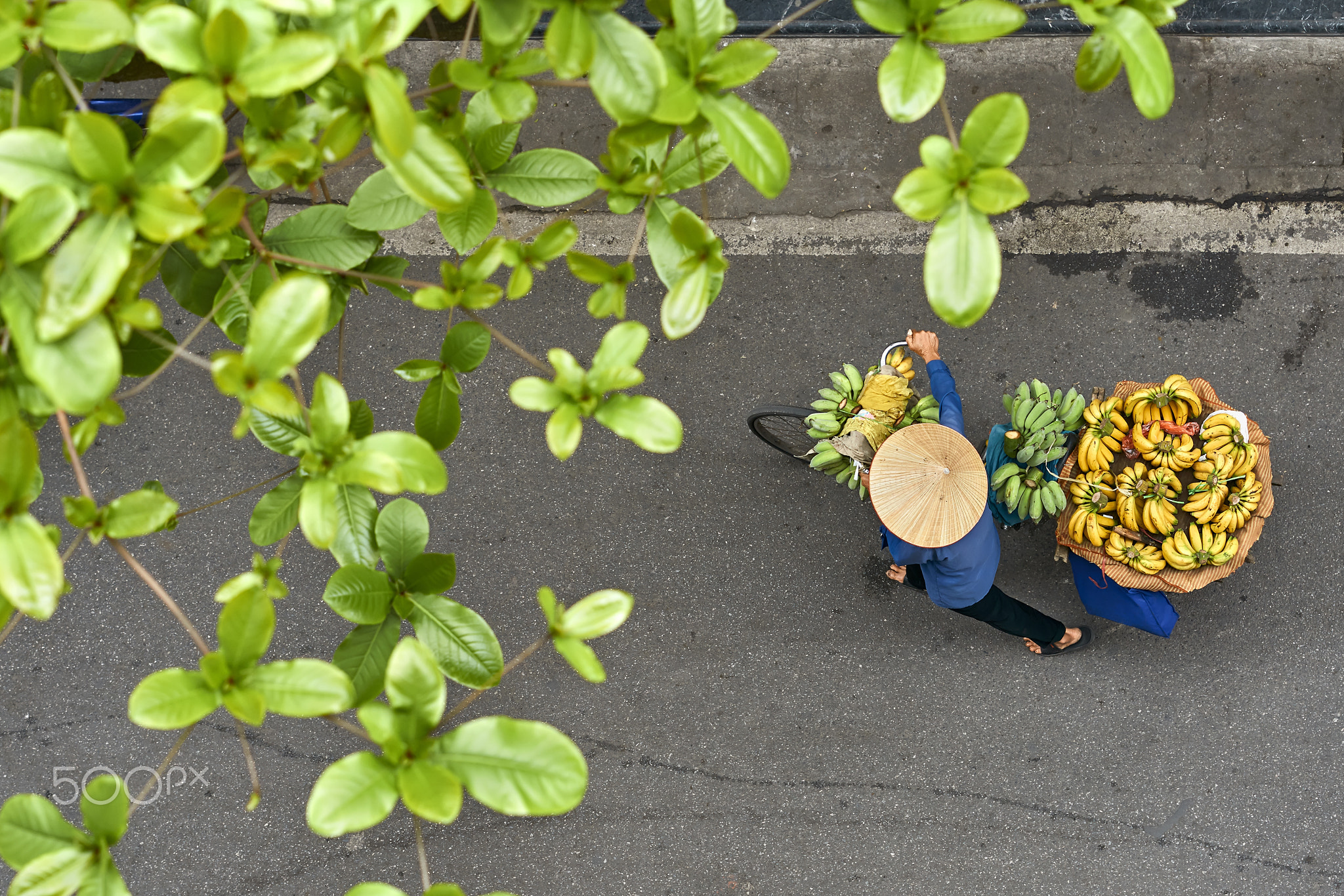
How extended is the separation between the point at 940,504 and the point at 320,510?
6.71ft

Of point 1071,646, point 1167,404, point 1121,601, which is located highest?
point 1167,404

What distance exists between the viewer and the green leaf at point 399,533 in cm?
179

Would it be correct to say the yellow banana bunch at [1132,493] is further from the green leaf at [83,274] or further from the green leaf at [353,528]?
the green leaf at [83,274]

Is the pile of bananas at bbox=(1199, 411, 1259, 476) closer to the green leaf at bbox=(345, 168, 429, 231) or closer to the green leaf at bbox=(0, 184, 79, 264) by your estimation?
the green leaf at bbox=(345, 168, 429, 231)

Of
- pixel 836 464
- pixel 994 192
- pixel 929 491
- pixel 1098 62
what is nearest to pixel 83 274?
pixel 994 192

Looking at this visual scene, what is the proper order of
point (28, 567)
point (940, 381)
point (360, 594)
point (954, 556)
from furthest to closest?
point (940, 381)
point (954, 556)
point (360, 594)
point (28, 567)

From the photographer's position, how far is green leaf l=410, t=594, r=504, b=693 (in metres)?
1.74

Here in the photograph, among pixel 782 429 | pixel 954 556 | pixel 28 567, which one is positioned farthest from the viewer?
pixel 782 429

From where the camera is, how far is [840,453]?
325 centimetres

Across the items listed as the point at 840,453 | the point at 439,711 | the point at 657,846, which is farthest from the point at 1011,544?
the point at 439,711

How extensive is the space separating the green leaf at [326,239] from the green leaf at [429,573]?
673 millimetres

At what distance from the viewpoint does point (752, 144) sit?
4.62 ft

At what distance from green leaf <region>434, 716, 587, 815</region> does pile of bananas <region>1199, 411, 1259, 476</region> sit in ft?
9.01

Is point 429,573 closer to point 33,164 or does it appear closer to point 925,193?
point 33,164
